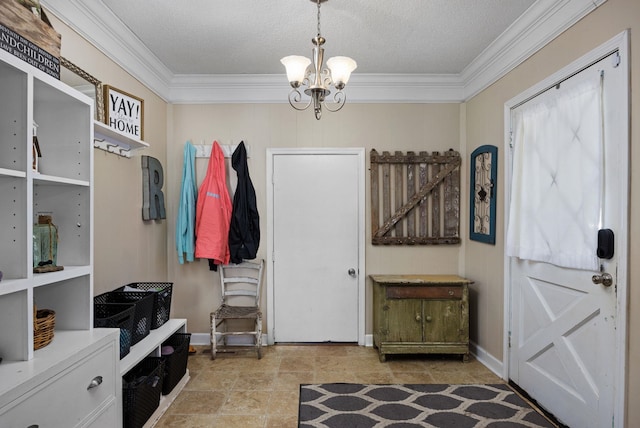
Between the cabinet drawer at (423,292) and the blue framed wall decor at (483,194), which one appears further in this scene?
the cabinet drawer at (423,292)

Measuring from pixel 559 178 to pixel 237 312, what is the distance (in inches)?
107

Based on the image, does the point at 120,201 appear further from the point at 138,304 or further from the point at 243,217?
the point at 243,217

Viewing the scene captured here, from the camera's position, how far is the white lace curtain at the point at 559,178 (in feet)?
6.35

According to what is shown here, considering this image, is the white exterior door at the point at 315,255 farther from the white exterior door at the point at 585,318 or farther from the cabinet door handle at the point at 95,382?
the cabinet door handle at the point at 95,382

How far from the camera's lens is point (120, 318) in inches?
79.4

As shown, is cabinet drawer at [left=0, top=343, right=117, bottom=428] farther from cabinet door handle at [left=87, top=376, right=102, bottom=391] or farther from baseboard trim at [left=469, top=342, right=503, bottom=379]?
baseboard trim at [left=469, top=342, right=503, bottom=379]

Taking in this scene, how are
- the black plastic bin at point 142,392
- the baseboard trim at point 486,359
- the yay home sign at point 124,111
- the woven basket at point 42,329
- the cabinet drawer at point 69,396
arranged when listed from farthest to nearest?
the baseboard trim at point 486,359 → the yay home sign at point 124,111 → the black plastic bin at point 142,392 → the woven basket at point 42,329 → the cabinet drawer at point 69,396

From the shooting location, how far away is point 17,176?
50.9 inches

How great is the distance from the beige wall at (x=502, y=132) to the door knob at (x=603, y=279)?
0.31 ft

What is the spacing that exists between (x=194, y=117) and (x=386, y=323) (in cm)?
267

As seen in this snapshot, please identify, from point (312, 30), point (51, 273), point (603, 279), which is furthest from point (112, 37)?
point (603, 279)

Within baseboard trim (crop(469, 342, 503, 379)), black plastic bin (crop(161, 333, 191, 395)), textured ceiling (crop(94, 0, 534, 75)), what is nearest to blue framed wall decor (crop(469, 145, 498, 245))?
textured ceiling (crop(94, 0, 534, 75))

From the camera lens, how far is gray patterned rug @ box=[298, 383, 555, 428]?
2246mm

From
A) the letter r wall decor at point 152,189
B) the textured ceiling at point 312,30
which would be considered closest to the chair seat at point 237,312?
the letter r wall decor at point 152,189
